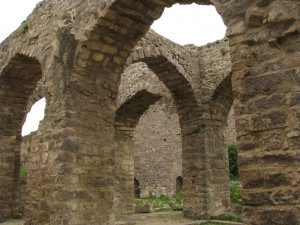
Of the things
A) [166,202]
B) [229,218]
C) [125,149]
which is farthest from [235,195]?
[125,149]

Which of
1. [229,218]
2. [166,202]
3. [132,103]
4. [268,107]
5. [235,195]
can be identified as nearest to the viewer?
[268,107]

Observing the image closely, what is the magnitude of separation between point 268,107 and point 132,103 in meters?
8.24

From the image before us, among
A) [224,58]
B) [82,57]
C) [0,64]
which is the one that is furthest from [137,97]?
[82,57]

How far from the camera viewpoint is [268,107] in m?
2.93

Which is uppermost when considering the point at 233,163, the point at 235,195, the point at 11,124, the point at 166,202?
the point at 11,124

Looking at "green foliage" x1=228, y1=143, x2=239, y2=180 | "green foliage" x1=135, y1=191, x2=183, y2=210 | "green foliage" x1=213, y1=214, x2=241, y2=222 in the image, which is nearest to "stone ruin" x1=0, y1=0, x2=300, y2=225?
"green foliage" x1=213, y1=214, x2=241, y2=222

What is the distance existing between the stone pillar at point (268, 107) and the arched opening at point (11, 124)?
20.7 ft

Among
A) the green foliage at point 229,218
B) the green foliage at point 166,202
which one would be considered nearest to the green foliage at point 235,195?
the green foliage at point 166,202

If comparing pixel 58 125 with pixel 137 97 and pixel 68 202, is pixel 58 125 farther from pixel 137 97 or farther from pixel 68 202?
pixel 137 97

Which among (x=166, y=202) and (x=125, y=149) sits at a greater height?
(x=125, y=149)

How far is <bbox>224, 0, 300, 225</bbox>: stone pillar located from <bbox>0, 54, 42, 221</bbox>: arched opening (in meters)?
6.29

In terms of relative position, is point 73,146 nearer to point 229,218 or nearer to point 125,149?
point 229,218

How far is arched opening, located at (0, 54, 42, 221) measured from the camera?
8539 mm

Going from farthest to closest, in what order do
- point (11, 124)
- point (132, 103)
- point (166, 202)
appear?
point (166, 202), point (132, 103), point (11, 124)
